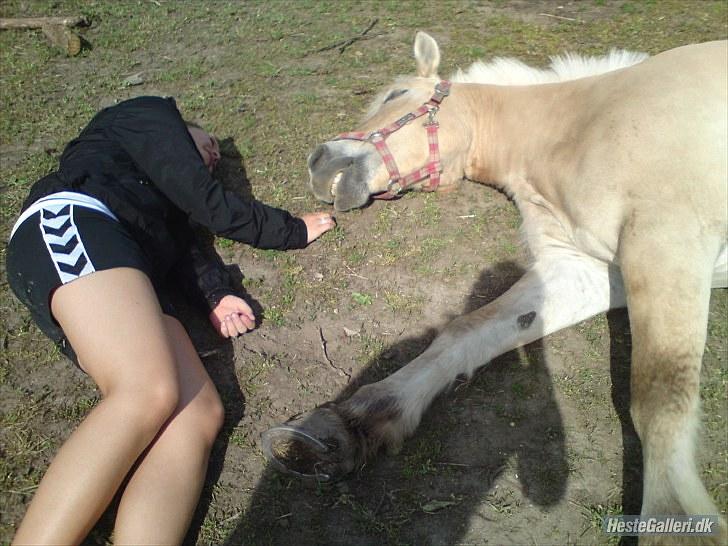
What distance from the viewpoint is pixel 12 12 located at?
251 inches

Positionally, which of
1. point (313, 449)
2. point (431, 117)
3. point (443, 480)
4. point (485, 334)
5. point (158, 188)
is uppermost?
point (158, 188)

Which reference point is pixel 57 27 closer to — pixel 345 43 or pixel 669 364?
pixel 345 43

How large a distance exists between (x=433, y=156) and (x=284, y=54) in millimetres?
2669

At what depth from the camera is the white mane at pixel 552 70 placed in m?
3.93

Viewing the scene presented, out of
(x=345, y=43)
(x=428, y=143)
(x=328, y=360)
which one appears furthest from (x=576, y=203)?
(x=345, y=43)

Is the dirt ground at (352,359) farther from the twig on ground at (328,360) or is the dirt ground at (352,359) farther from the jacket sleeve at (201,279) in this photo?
the jacket sleeve at (201,279)

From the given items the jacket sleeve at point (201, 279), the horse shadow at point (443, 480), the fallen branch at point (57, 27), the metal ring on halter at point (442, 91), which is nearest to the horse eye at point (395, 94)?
the metal ring on halter at point (442, 91)

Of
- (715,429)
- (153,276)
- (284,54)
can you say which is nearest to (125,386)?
(153,276)

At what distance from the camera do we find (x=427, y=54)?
3902 millimetres

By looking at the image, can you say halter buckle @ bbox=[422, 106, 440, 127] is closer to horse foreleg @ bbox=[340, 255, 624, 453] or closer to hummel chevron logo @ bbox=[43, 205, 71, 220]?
horse foreleg @ bbox=[340, 255, 624, 453]

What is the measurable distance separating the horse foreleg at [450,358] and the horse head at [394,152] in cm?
92

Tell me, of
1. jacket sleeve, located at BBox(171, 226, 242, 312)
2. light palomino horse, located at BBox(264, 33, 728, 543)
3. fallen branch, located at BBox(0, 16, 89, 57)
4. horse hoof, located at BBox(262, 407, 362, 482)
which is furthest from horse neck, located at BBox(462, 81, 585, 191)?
fallen branch, located at BBox(0, 16, 89, 57)

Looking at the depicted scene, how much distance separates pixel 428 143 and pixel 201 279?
1622mm

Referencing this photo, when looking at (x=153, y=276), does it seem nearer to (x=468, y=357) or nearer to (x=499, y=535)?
(x=468, y=357)
